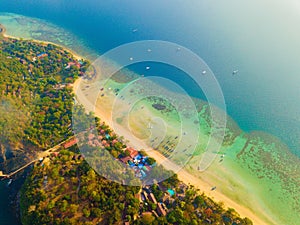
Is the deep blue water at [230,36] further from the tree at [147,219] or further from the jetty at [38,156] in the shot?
the jetty at [38,156]

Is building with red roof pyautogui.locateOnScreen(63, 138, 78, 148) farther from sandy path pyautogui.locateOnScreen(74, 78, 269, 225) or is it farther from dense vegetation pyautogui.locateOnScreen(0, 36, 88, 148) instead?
sandy path pyautogui.locateOnScreen(74, 78, 269, 225)

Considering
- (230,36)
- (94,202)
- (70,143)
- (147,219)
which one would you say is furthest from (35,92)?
(230,36)

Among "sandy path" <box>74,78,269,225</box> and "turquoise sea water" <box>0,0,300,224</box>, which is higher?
"turquoise sea water" <box>0,0,300,224</box>

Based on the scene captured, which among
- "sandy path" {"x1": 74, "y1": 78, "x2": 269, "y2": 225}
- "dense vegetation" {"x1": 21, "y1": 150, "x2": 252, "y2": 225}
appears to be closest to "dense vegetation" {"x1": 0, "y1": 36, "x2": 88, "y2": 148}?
"sandy path" {"x1": 74, "y1": 78, "x2": 269, "y2": 225}

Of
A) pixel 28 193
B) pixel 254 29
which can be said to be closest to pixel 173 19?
pixel 254 29

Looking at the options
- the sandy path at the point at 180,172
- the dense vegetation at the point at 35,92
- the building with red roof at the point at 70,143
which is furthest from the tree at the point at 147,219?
the dense vegetation at the point at 35,92

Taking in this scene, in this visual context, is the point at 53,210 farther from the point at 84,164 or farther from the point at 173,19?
the point at 173,19

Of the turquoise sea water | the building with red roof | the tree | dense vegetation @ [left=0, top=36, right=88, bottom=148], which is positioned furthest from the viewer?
the turquoise sea water

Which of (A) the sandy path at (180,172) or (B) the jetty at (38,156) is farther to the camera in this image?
(B) the jetty at (38,156)

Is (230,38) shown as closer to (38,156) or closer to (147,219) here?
(147,219)
